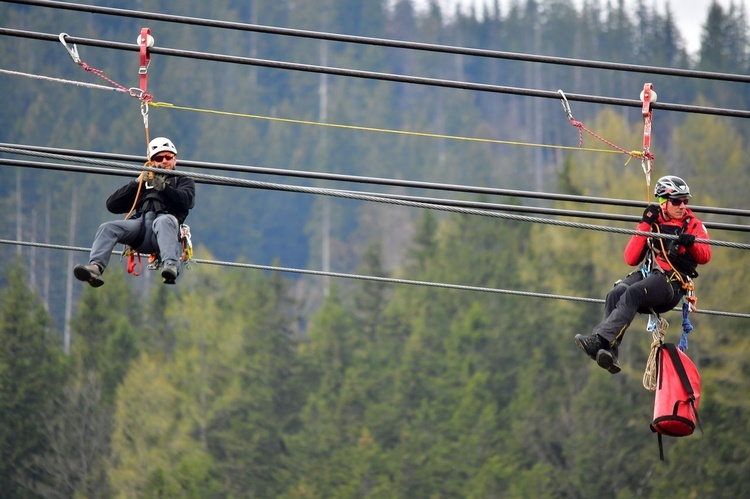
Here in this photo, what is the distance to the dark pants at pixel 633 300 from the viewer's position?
1258 cm

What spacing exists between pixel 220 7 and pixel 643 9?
39474 millimetres

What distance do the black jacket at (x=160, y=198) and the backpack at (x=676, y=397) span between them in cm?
426

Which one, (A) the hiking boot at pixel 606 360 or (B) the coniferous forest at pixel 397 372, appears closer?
(A) the hiking boot at pixel 606 360

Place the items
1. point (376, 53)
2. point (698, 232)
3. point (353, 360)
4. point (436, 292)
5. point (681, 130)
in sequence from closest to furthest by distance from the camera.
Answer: point (698, 232), point (353, 360), point (436, 292), point (681, 130), point (376, 53)

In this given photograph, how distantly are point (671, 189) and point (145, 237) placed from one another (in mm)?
4459

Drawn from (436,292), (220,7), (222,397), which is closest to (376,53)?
(220,7)

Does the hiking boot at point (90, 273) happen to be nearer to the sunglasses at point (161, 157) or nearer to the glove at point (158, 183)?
the glove at point (158, 183)

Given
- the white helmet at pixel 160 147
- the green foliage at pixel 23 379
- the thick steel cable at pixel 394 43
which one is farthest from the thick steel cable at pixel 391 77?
the green foliage at pixel 23 379

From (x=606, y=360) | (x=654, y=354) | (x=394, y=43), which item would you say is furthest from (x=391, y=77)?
(x=654, y=354)

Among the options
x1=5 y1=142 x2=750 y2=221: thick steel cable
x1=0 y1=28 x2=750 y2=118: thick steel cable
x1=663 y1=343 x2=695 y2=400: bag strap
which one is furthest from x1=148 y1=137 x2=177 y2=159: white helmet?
x1=663 y1=343 x2=695 y2=400: bag strap

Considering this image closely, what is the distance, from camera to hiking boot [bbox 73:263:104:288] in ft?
39.9

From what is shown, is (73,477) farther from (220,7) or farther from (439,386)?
(220,7)

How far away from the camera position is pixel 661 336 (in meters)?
13.1

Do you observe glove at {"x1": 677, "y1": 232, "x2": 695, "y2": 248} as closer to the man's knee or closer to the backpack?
the backpack
